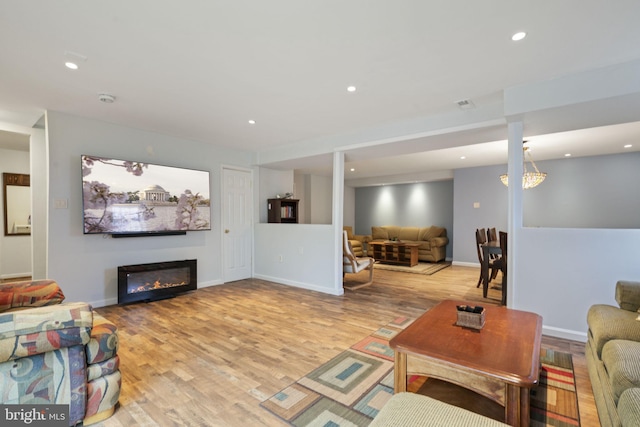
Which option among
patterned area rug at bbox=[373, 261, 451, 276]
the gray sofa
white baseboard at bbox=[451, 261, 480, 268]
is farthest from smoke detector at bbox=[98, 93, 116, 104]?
white baseboard at bbox=[451, 261, 480, 268]

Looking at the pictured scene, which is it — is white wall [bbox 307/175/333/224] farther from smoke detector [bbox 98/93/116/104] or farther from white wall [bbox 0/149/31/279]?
white wall [bbox 0/149/31/279]

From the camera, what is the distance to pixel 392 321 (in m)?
3.33

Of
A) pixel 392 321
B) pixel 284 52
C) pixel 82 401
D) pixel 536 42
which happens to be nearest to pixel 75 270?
pixel 82 401

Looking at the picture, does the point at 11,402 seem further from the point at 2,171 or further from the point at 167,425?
the point at 2,171

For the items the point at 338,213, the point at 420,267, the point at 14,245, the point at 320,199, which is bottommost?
the point at 420,267

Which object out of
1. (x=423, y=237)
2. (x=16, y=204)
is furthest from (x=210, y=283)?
(x=423, y=237)

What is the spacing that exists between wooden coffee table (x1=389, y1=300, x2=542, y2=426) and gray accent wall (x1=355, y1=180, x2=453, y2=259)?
21.8 ft

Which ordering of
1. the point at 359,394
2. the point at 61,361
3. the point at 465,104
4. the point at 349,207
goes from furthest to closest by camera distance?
1. the point at 349,207
2. the point at 465,104
3. the point at 359,394
4. the point at 61,361

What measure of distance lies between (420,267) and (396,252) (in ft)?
2.23

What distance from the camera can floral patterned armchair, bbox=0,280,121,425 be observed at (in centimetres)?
144

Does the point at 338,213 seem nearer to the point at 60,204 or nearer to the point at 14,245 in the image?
the point at 60,204

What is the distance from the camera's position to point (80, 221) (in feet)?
12.3

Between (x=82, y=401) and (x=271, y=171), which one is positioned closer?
(x=82, y=401)

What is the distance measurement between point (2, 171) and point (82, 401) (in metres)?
6.32
